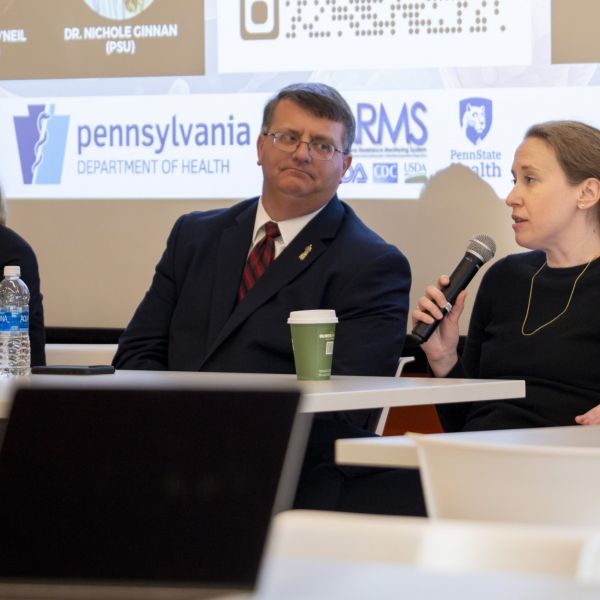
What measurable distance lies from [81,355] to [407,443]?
7.88ft

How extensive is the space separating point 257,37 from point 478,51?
767 millimetres

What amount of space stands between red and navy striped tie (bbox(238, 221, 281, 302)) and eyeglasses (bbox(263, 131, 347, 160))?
219 mm

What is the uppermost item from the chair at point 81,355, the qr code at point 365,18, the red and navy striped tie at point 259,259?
the qr code at point 365,18

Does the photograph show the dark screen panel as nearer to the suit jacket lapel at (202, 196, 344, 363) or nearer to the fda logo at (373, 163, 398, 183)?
the suit jacket lapel at (202, 196, 344, 363)

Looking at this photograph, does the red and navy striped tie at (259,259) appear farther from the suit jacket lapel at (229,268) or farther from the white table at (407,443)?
the white table at (407,443)

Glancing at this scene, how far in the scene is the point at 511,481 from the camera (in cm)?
155

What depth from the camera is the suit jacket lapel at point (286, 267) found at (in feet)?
10.2

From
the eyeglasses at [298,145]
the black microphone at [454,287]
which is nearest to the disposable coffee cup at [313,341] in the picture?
the black microphone at [454,287]

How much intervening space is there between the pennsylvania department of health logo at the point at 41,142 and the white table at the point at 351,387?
1.94 metres

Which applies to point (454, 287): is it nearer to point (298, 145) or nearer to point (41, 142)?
point (298, 145)

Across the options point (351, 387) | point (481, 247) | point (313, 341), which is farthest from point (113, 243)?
point (351, 387)

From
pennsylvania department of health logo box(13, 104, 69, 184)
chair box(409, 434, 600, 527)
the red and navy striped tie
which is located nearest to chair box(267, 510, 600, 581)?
chair box(409, 434, 600, 527)

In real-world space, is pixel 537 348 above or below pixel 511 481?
below

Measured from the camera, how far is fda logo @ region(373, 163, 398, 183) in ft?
13.9
